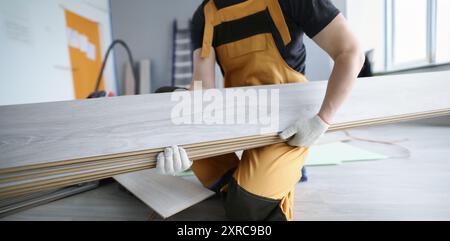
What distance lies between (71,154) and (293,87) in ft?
2.51

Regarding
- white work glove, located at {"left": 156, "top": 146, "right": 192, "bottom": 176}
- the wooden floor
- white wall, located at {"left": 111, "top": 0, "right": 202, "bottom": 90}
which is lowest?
the wooden floor

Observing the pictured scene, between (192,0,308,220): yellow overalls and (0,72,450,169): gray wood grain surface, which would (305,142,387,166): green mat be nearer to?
(192,0,308,220): yellow overalls

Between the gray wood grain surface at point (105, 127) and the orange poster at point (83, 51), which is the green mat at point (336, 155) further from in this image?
the orange poster at point (83, 51)

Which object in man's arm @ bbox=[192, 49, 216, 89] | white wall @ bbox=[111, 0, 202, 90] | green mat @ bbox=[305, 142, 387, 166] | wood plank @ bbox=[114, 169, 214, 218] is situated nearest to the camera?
wood plank @ bbox=[114, 169, 214, 218]

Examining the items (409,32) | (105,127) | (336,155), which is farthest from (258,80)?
(409,32)

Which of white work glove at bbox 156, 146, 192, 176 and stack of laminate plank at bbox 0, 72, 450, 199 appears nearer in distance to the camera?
stack of laminate plank at bbox 0, 72, 450, 199

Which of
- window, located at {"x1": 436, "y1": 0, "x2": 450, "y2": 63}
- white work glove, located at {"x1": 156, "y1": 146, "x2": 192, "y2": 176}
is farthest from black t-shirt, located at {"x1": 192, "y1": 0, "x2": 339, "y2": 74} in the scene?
window, located at {"x1": 436, "y1": 0, "x2": 450, "y2": 63}

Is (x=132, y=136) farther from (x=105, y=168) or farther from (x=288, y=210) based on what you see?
(x=288, y=210)

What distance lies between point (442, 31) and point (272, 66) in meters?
2.35

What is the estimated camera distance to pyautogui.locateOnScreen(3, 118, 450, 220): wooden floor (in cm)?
99

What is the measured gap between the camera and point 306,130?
2.97ft

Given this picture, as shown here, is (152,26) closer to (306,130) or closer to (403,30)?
(403,30)

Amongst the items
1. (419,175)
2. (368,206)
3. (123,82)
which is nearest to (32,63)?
(123,82)

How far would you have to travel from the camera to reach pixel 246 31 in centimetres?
103
